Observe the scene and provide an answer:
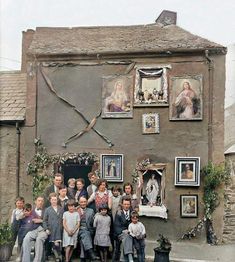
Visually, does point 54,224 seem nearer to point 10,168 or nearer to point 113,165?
point 113,165

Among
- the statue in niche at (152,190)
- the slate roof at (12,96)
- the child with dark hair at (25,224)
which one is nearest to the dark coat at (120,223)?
the child with dark hair at (25,224)

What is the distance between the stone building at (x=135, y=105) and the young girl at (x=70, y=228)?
4.54 ft

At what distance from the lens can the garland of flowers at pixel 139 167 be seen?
5.88 meters

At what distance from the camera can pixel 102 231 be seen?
461cm

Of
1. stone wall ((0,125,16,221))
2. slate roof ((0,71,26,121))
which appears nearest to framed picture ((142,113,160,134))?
slate roof ((0,71,26,121))

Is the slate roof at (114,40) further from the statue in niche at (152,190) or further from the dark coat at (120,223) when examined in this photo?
the dark coat at (120,223)

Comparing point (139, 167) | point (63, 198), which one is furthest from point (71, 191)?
point (139, 167)

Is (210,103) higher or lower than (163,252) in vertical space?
higher

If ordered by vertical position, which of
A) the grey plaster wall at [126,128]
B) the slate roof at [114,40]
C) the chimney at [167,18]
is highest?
the chimney at [167,18]

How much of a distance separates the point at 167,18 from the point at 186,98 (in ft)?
3.79

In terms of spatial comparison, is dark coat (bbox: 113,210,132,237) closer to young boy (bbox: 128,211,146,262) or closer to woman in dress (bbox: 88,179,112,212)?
young boy (bbox: 128,211,146,262)

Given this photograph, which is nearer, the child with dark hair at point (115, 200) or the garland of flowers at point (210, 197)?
the child with dark hair at point (115, 200)

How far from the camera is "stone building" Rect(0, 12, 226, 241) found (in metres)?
5.80

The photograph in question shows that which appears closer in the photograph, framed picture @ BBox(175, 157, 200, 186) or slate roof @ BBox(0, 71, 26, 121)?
framed picture @ BBox(175, 157, 200, 186)
